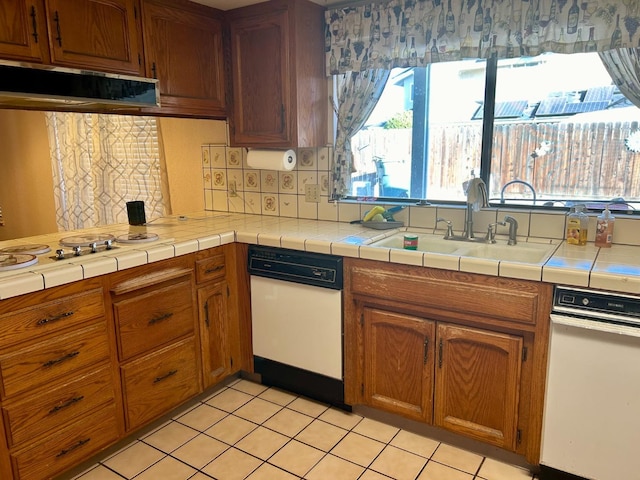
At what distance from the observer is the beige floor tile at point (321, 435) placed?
83.5 inches

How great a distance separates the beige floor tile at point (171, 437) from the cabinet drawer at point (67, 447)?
21 centimetres

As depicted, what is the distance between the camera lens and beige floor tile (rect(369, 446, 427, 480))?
192cm

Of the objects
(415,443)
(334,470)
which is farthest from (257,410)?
(415,443)

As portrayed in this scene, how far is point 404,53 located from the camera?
2414 millimetres

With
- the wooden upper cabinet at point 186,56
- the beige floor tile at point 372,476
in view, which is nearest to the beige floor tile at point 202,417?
the beige floor tile at point 372,476

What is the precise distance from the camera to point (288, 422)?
229cm

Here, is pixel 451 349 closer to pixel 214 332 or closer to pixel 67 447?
pixel 214 332

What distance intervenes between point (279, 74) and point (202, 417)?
6.00 feet

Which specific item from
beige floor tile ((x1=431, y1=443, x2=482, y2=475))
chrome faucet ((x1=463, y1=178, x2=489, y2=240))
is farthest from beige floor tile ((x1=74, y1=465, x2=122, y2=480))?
chrome faucet ((x1=463, y1=178, x2=489, y2=240))

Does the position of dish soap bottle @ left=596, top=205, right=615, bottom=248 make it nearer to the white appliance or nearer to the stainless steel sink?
the stainless steel sink

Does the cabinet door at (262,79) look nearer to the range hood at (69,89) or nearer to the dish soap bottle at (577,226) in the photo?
the range hood at (69,89)

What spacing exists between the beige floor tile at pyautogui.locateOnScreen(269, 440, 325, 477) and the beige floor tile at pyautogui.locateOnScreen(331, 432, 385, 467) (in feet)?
0.30

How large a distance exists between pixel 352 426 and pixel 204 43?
85.4 inches

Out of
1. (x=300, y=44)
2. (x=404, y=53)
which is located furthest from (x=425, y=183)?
(x=300, y=44)
